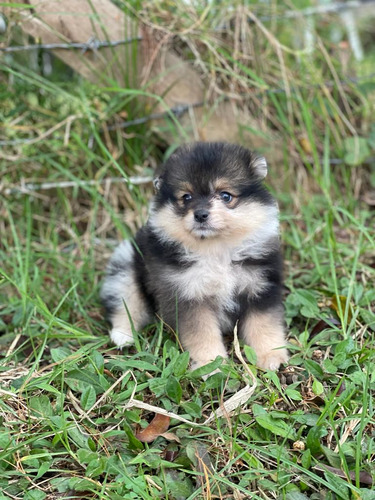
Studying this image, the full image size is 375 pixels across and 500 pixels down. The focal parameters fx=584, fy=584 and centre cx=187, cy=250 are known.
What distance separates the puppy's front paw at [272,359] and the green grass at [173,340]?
0.10 meters

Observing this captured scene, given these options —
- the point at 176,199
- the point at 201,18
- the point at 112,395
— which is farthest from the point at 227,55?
the point at 112,395

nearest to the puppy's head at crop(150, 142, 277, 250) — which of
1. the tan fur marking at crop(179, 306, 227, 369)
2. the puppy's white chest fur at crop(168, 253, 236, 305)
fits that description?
the puppy's white chest fur at crop(168, 253, 236, 305)

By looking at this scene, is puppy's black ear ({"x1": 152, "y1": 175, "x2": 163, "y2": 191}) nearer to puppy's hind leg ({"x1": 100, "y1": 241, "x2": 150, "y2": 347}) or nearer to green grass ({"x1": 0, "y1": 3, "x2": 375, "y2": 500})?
green grass ({"x1": 0, "y1": 3, "x2": 375, "y2": 500})

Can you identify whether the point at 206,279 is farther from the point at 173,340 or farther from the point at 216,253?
the point at 173,340

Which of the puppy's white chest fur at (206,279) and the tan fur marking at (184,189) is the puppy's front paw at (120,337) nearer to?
the puppy's white chest fur at (206,279)

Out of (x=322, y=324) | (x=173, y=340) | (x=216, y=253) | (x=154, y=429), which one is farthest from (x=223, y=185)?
(x=154, y=429)

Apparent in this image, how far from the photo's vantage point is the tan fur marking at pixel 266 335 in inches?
132

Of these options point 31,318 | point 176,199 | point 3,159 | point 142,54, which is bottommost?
point 31,318

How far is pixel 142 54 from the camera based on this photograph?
499 centimetres

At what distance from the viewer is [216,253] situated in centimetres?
336

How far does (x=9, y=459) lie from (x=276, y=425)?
124 cm

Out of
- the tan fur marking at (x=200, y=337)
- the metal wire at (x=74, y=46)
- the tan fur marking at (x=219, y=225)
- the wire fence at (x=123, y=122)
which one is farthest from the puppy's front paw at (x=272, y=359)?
the metal wire at (x=74, y=46)

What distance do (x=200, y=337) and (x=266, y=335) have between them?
409 mm

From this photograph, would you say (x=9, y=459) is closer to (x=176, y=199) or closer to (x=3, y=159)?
(x=176, y=199)
